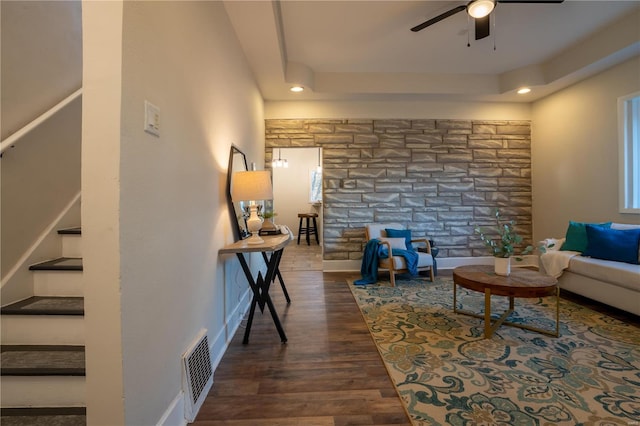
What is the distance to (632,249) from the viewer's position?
2744mm

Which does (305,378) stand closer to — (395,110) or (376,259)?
(376,259)

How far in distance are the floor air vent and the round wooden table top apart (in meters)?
2.16

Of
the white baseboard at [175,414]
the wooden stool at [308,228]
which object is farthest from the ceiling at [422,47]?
the wooden stool at [308,228]

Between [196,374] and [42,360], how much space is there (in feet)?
2.27

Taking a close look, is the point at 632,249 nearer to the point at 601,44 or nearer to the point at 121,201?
the point at 601,44

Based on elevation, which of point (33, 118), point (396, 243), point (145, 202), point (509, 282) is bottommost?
point (509, 282)

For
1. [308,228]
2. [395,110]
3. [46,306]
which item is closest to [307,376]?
[46,306]

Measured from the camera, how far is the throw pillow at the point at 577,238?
10.5 feet

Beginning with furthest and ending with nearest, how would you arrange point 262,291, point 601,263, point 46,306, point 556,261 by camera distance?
point 556,261, point 601,263, point 262,291, point 46,306

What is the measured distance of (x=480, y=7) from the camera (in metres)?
2.22

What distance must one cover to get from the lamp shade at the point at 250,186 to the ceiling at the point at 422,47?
1380mm

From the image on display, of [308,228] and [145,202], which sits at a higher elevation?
[145,202]

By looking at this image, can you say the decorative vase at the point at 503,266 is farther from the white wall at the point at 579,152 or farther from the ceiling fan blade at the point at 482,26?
the white wall at the point at 579,152

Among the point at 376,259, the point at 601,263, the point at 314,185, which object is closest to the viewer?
the point at 601,263
